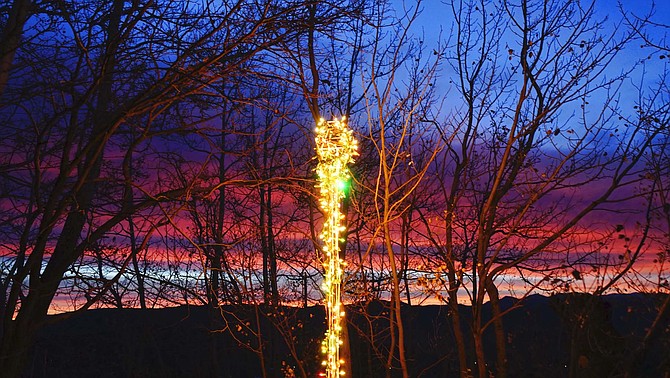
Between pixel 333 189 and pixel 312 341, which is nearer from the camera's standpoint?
pixel 333 189

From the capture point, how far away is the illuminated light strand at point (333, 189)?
4.38 meters

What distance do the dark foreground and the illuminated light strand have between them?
5.42 ft

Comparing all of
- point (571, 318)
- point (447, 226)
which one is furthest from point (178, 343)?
point (571, 318)

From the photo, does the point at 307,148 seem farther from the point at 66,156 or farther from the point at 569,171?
the point at 66,156

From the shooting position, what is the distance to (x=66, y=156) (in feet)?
15.0

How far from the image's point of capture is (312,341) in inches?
354

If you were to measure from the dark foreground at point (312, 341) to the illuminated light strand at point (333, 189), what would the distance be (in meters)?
1.65

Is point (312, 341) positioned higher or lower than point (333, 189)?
lower

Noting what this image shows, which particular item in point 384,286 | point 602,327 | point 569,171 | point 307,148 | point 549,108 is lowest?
point 602,327

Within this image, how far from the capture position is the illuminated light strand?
14.4ft

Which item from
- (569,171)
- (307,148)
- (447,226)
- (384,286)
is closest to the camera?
(569,171)

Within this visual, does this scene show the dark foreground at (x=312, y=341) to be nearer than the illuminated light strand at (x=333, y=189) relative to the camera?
No

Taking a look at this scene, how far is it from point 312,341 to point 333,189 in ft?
16.3

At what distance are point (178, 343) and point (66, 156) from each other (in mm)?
8761
